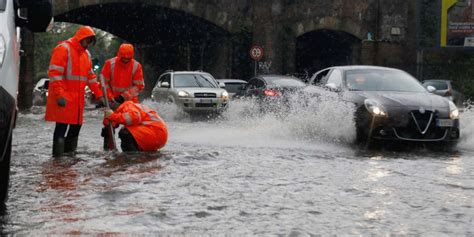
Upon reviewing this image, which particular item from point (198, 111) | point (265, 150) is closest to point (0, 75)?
point (265, 150)

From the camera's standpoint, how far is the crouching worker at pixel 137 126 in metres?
9.87

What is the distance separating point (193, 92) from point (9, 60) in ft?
53.8

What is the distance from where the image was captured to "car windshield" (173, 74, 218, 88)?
23.0 meters

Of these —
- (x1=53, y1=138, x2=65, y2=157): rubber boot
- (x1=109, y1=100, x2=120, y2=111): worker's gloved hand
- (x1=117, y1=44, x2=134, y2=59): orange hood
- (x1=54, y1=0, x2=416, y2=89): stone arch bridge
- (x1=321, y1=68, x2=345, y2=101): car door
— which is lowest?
(x1=53, y1=138, x2=65, y2=157): rubber boot

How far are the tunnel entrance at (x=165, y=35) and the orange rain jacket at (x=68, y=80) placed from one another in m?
21.3

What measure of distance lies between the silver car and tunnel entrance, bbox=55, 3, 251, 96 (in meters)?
8.34

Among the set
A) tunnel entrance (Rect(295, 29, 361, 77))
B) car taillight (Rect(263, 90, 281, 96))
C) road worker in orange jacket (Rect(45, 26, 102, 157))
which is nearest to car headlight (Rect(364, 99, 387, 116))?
road worker in orange jacket (Rect(45, 26, 102, 157))

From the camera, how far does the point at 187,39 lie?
127 feet

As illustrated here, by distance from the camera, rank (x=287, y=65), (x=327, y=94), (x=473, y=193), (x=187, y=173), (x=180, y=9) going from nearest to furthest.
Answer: (x=473, y=193)
(x=187, y=173)
(x=327, y=94)
(x=180, y=9)
(x=287, y=65)

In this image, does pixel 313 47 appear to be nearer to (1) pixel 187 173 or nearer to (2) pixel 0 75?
(1) pixel 187 173

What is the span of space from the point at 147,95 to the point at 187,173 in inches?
1294

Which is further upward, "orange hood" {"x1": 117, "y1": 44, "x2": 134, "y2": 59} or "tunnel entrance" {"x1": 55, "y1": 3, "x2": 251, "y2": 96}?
"tunnel entrance" {"x1": 55, "y1": 3, "x2": 251, "y2": 96}

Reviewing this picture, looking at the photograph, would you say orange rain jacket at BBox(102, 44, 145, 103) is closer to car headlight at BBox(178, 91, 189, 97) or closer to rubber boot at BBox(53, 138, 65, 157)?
rubber boot at BBox(53, 138, 65, 157)

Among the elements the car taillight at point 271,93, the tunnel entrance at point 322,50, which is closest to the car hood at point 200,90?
the car taillight at point 271,93
